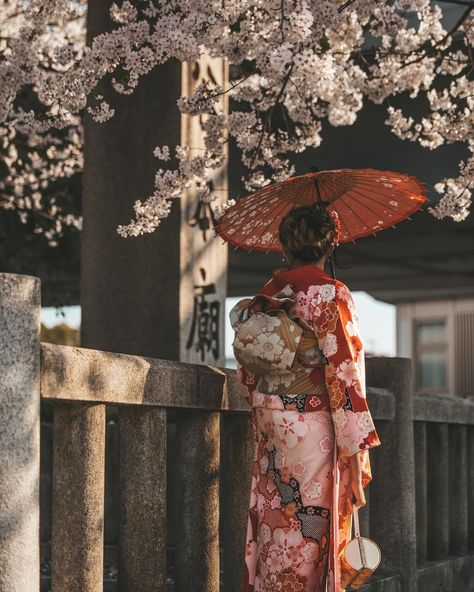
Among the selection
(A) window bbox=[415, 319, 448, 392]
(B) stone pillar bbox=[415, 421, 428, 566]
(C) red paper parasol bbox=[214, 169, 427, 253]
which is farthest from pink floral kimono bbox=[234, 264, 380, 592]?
(A) window bbox=[415, 319, 448, 392]

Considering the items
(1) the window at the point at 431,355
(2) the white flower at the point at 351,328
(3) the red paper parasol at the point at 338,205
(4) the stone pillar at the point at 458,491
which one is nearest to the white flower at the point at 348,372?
(2) the white flower at the point at 351,328

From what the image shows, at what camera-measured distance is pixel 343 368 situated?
13.0 ft

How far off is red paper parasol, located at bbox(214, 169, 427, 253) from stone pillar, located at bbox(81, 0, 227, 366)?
259 cm

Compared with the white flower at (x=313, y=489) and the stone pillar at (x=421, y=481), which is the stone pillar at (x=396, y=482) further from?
the white flower at (x=313, y=489)

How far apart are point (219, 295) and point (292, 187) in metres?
3.21

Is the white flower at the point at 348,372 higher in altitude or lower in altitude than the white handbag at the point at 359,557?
higher

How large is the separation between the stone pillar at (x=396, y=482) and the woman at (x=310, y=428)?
1.93m

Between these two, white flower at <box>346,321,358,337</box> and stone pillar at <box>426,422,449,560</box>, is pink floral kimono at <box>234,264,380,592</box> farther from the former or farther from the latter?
stone pillar at <box>426,422,449,560</box>

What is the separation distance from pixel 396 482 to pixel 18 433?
325 centimetres

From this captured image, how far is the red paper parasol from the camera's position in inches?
183

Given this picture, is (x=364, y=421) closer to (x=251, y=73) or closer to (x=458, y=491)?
(x=251, y=73)

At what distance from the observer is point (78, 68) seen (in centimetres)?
604

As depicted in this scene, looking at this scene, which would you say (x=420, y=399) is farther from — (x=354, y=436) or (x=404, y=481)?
(x=354, y=436)

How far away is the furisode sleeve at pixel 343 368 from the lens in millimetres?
3926
